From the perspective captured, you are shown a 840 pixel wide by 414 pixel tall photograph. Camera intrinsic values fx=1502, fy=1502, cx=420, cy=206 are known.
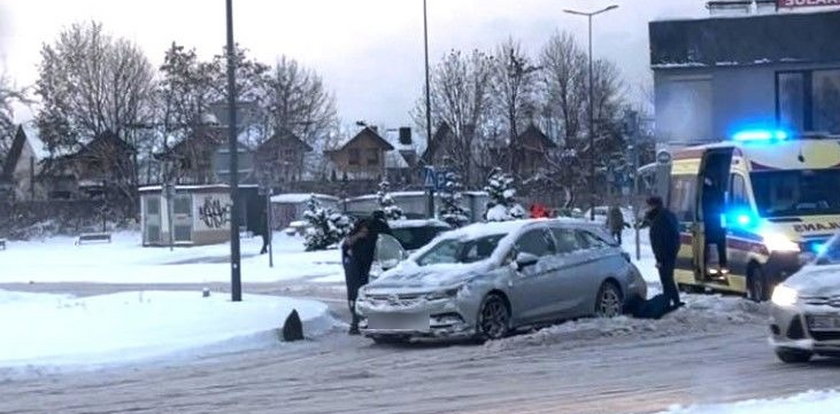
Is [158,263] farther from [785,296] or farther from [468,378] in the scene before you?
[785,296]

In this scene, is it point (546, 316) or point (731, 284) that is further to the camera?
point (731, 284)

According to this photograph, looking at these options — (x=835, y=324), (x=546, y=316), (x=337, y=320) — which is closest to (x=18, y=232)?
(x=337, y=320)

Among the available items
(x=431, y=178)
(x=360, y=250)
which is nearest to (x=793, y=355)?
(x=360, y=250)

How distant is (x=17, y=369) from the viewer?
647 inches

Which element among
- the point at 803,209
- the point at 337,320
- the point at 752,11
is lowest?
the point at 337,320

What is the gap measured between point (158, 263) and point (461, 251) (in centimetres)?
3015

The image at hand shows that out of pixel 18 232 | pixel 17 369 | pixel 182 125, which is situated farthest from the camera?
pixel 182 125

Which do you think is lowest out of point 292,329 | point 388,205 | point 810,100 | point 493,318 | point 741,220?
point 292,329

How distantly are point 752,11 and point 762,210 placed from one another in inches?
1171

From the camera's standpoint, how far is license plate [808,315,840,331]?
13.9m

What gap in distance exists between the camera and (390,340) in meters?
18.9

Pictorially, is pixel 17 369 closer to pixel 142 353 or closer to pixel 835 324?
pixel 142 353

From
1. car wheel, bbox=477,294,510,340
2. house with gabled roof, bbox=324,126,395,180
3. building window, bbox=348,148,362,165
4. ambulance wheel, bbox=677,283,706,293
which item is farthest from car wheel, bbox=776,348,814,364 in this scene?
building window, bbox=348,148,362,165

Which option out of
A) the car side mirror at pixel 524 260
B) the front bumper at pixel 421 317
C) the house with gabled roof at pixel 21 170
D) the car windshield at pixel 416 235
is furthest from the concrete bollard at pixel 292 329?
the house with gabled roof at pixel 21 170
